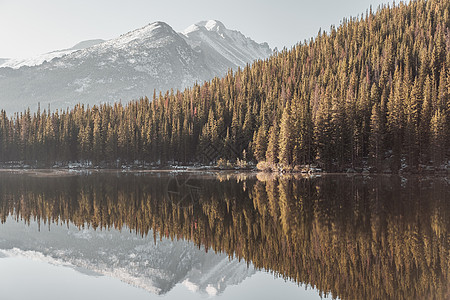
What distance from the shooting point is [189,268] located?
2005 centimetres

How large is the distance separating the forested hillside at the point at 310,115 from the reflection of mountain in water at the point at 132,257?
66405 mm

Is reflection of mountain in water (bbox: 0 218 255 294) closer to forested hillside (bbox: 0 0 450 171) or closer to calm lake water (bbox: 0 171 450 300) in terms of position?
calm lake water (bbox: 0 171 450 300)

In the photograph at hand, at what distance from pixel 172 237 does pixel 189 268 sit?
4961mm

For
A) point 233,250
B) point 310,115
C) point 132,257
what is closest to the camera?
point 233,250

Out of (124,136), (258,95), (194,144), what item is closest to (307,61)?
(258,95)

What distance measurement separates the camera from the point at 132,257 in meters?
22.9

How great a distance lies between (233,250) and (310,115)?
3078 inches

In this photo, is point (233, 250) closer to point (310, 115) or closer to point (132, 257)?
point (132, 257)

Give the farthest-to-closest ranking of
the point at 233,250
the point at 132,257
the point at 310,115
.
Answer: the point at 310,115 → the point at 132,257 → the point at 233,250

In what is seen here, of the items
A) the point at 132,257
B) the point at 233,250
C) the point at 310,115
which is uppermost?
the point at 310,115

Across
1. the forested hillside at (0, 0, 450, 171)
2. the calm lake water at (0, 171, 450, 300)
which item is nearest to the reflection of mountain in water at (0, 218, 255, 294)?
the calm lake water at (0, 171, 450, 300)

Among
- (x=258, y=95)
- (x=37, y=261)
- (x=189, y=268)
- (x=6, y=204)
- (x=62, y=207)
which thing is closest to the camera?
(x=189, y=268)

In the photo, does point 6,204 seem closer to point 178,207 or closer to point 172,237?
point 178,207

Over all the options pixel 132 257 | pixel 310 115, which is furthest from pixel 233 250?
pixel 310 115
